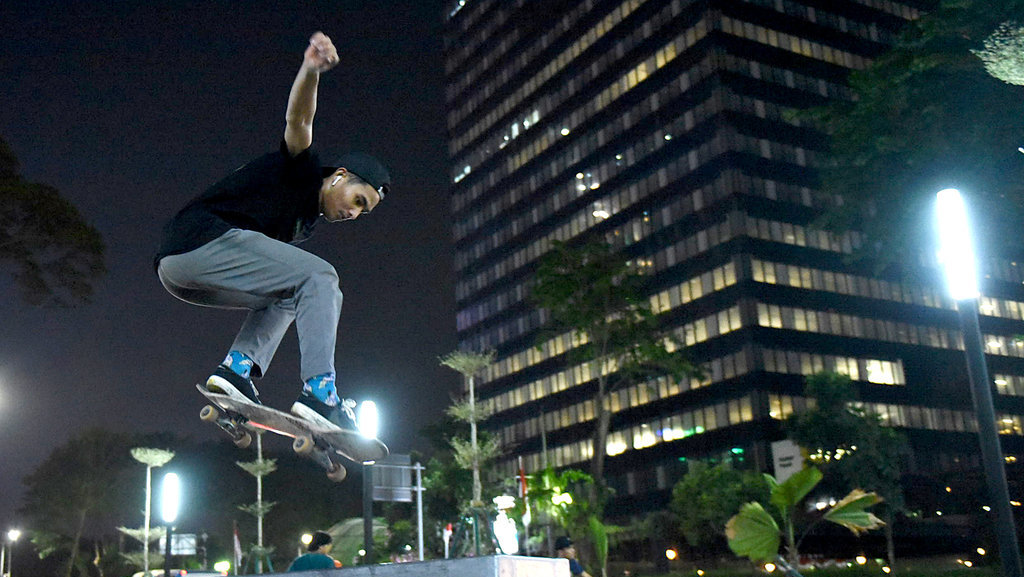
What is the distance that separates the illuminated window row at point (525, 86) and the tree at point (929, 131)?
68972 millimetres

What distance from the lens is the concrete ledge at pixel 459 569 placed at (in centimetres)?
353

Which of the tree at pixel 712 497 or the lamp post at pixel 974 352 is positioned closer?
the lamp post at pixel 974 352

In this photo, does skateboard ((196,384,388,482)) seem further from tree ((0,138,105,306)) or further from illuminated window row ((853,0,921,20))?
illuminated window row ((853,0,921,20))

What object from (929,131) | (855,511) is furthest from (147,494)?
(929,131)

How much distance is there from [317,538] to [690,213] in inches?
2873

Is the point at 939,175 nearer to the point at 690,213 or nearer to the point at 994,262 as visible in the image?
the point at 690,213

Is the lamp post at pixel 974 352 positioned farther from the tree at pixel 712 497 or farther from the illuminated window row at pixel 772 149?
the illuminated window row at pixel 772 149

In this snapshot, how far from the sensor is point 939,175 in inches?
858

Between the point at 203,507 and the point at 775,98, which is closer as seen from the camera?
the point at 775,98

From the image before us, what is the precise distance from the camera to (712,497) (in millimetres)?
53625

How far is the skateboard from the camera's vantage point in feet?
14.6

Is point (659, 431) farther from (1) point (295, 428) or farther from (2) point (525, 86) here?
(1) point (295, 428)

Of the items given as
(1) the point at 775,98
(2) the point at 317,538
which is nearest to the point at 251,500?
(1) the point at 775,98

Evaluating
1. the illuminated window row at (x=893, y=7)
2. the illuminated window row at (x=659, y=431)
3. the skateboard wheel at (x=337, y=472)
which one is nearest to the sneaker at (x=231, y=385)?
the skateboard wheel at (x=337, y=472)
